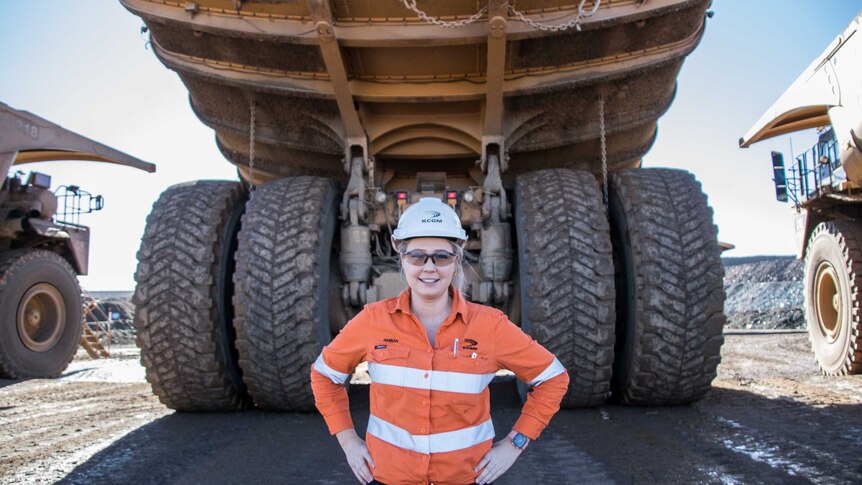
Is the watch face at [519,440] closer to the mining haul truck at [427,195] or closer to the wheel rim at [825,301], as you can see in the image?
the mining haul truck at [427,195]

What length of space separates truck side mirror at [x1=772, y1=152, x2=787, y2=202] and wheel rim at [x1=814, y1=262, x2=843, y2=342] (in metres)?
1.07

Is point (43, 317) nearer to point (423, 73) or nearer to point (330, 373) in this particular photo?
point (423, 73)

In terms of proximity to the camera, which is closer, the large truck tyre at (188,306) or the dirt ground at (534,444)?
the dirt ground at (534,444)

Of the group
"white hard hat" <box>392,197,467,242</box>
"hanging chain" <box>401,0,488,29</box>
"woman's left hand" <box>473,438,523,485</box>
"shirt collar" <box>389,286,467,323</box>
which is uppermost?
"hanging chain" <box>401,0,488,29</box>

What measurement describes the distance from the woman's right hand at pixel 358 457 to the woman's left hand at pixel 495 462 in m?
0.30

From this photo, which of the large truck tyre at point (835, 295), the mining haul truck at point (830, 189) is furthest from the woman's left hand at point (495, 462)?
the large truck tyre at point (835, 295)

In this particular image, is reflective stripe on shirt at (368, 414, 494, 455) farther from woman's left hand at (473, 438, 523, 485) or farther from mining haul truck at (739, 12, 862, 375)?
mining haul truck at (739, 12, 862, 375)

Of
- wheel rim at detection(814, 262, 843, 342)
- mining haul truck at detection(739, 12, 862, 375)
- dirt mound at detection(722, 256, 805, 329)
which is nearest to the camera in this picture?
mining haul truck at detection(739, 12, 862, 375)

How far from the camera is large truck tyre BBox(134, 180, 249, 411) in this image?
14.9 feet

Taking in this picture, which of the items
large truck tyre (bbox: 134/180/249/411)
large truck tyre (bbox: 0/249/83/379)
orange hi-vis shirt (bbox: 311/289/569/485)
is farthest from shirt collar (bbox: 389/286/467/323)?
large truck tyre (bbox: 0/249/83/379)

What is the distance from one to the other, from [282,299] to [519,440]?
2718mm

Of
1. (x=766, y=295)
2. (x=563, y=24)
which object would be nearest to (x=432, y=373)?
(x=563, y=24)

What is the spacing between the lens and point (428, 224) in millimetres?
1937

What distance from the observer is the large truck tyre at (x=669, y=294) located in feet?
14.4
